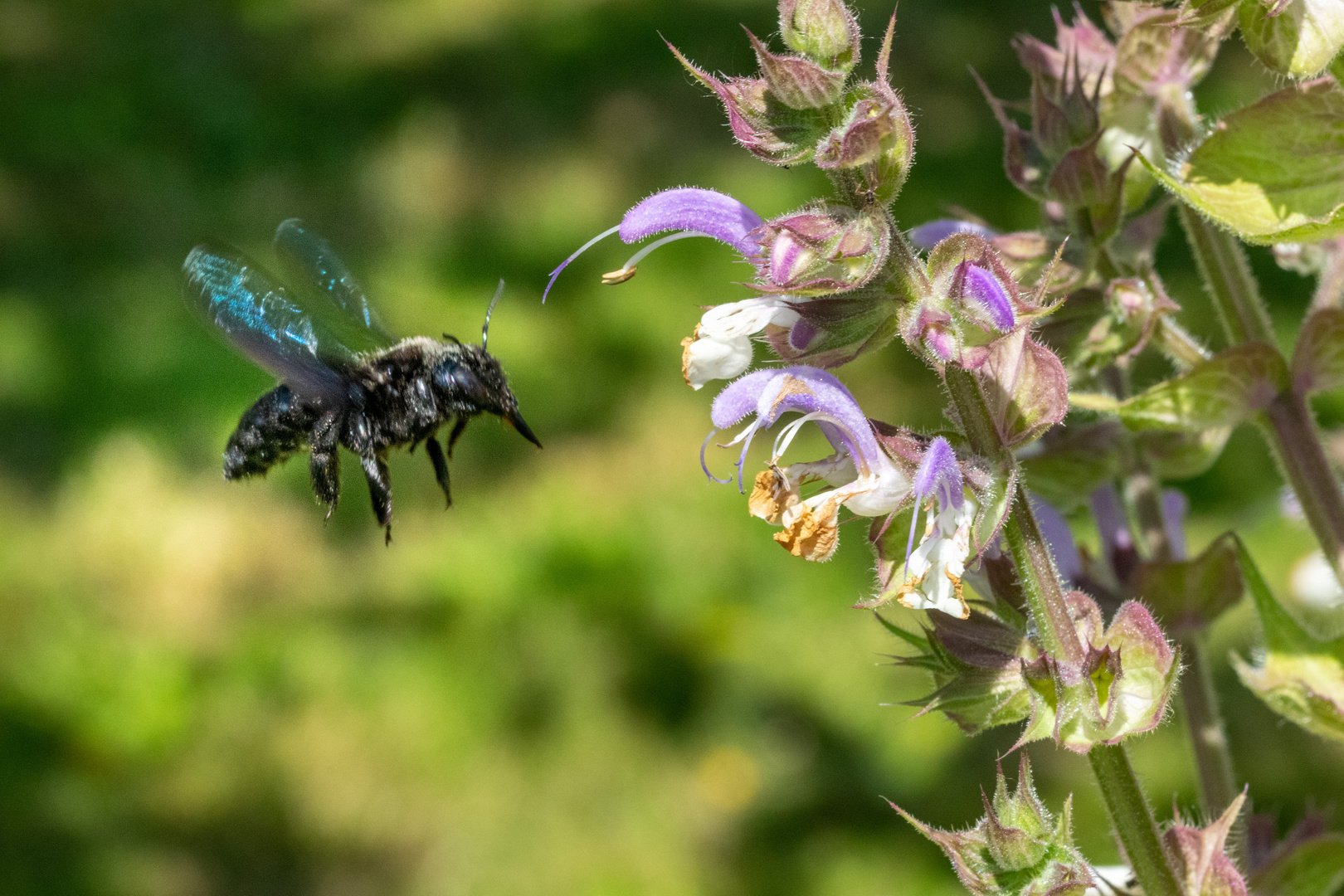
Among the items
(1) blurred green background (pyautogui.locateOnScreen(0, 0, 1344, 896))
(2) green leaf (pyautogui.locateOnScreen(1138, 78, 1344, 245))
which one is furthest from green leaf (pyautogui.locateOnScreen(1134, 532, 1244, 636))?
(1) blurred green background (pyautogui.locateOnScreen(0, 0, 1344, 896))

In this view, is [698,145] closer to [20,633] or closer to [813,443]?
[813,443]

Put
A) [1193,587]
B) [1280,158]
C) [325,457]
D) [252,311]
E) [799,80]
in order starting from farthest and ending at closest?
[325,457], [252,311], [1193,587], [1280,158], [799,80]

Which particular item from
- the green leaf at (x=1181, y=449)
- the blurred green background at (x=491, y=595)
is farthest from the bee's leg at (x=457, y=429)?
the blurred green background at (x=491, y=595)

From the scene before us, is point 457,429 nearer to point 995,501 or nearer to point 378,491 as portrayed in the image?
point 378,491

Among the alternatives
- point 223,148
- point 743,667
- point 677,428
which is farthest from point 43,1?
point 743,667

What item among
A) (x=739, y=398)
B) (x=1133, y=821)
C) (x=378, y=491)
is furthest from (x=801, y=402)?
(x=378, y=491)

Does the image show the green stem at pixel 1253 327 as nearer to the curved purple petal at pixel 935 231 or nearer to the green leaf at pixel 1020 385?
the curved purple petal at pixel 935 231
